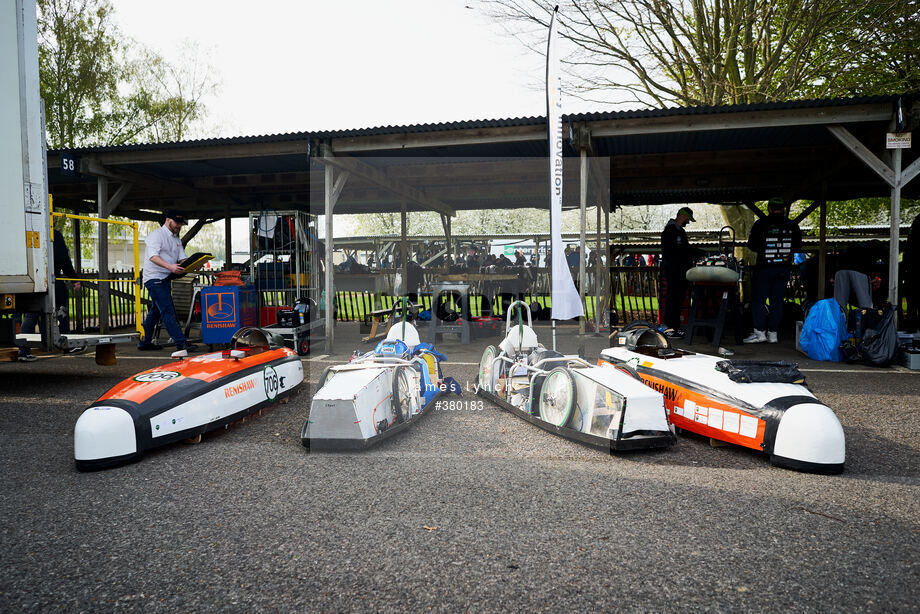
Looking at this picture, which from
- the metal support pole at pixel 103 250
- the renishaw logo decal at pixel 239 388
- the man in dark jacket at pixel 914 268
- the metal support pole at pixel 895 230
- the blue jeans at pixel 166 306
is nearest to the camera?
the renishaw logo decal at pixel 239 388

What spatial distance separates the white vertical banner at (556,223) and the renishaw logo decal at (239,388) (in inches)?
115

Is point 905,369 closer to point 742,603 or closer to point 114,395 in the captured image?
point 742,603

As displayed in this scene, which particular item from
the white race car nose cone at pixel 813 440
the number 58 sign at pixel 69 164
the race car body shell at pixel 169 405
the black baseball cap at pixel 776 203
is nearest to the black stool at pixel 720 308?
the black baseball cap at pixel 776 203

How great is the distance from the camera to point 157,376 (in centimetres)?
430

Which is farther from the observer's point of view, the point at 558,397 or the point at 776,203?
the point at 776,203

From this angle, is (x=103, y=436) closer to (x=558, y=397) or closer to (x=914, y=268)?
(x=558, y=397)

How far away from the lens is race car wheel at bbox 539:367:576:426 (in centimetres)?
426

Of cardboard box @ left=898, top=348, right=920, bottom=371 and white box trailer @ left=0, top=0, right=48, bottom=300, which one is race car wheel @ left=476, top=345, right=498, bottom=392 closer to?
white box trailer @ left=0, top=0, right=48, bottom=300

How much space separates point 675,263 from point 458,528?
8.22 meters

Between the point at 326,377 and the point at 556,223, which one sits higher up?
the point at 556,223

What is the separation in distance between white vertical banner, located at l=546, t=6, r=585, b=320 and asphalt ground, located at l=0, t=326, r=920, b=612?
1856mm

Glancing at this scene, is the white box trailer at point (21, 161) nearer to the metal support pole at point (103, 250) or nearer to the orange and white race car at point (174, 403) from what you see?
the orange and white race car at point (174, 403)

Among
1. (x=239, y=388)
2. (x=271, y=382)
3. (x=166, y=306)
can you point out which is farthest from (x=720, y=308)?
(x=166, y=306)

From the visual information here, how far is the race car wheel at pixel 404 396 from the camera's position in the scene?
4512mm
